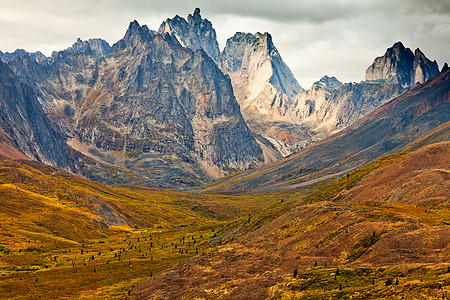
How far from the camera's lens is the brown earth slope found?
5297 centimetres

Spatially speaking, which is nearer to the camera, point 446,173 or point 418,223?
point 418,223

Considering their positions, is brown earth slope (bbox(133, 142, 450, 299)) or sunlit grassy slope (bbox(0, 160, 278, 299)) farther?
sunlit grassy slope (bbox(0, 160, 278, 299))

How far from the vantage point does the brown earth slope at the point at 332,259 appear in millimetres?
52969

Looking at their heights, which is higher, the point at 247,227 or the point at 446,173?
the point at 446,173

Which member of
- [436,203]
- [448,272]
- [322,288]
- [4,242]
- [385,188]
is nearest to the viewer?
[448,272]

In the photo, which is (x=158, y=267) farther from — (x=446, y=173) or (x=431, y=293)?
(x=446, y=173)

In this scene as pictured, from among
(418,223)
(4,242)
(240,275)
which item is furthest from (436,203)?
(4,242)

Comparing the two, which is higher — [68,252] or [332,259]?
[332,259]

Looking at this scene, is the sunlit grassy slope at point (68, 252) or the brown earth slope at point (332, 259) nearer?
the brown earth slope at point (332, 259)

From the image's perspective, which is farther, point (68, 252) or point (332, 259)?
point (68, 252)

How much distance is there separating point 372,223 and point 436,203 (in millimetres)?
40906

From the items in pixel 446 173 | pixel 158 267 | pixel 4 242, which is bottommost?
pixel 158 267

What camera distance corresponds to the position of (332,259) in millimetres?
73312

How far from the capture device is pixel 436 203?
109688 mm
